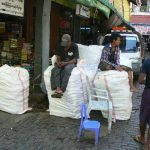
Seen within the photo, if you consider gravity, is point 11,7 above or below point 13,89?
above

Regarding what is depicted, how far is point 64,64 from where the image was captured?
339 inches

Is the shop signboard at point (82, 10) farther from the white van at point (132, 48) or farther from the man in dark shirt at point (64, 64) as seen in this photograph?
the man in dark shirt at point (64, 64)

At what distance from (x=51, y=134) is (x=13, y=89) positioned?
1.65 meters

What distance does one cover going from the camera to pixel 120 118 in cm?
852

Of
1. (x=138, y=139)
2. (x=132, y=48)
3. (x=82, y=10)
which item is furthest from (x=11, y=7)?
(x=132, y=48)

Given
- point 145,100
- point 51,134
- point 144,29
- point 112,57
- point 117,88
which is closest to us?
point 145,100

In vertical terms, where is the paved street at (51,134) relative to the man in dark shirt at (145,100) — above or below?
below

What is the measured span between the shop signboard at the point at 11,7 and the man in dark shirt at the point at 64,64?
46.7 inches

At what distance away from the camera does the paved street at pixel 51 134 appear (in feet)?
21.7

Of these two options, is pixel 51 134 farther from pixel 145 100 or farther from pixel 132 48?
pixel 132 48

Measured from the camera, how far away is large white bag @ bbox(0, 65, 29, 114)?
8.41 m

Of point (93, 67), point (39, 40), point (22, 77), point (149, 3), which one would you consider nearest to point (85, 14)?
point (39, 40)

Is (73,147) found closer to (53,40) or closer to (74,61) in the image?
(74,61)

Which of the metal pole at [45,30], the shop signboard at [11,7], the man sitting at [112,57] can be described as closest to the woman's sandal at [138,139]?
the man sitting at [112,57]
